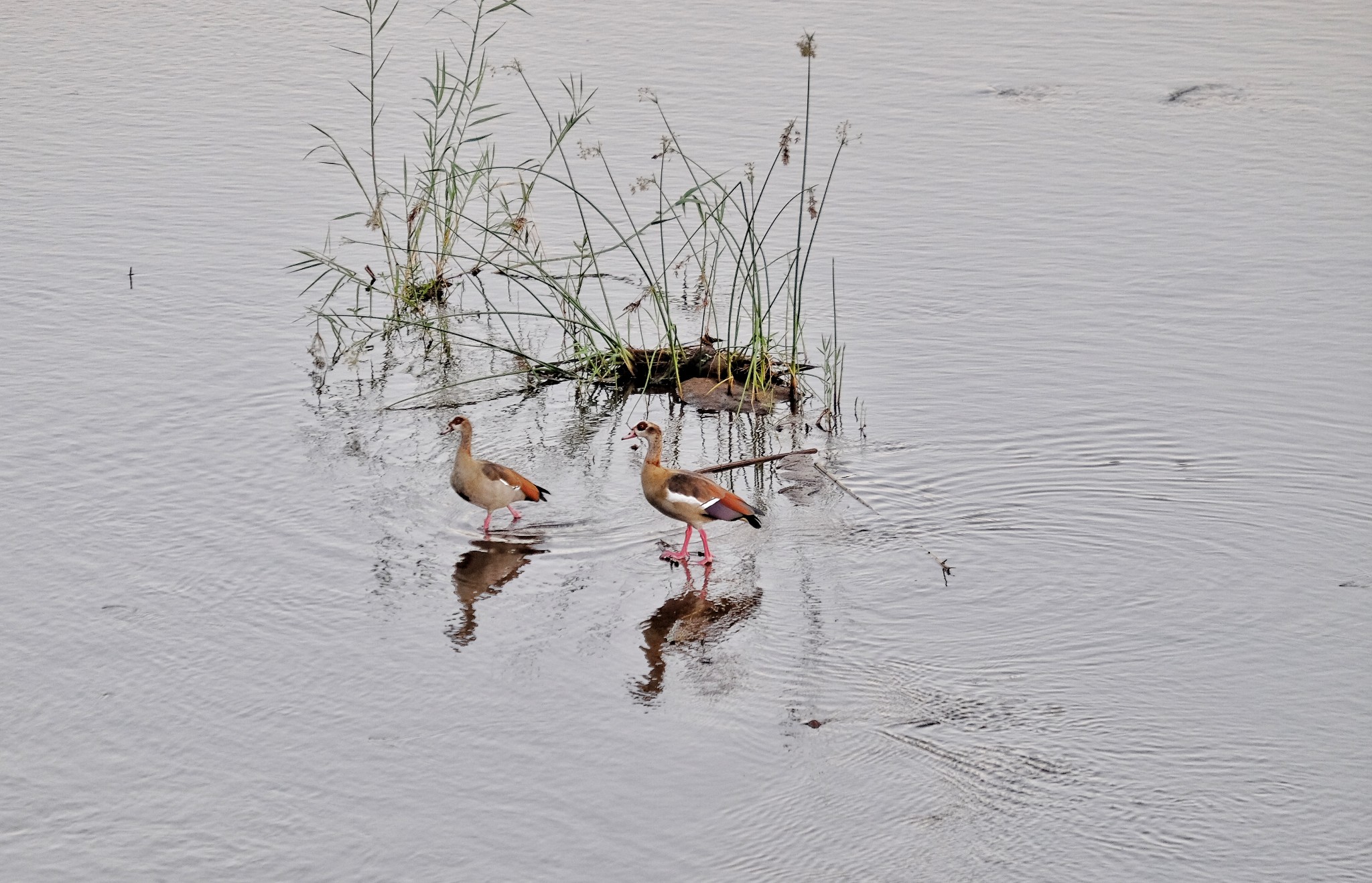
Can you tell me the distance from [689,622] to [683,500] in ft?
2.52

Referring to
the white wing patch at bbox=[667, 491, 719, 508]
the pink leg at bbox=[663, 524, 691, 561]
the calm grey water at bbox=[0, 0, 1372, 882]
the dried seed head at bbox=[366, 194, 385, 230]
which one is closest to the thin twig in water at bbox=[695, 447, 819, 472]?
the calm grey water at bbox=[0, 0, 1372, 882]

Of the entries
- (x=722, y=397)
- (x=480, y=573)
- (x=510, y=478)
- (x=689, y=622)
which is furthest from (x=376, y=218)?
(x=689, y=622)

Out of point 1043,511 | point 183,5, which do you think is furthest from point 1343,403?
point 183,5

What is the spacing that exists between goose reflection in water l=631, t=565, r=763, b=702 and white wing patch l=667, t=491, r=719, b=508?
37cm

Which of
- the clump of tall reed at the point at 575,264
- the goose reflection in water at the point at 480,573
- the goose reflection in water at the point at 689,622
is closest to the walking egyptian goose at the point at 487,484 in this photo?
the goose reflection in water at the point at 480,573

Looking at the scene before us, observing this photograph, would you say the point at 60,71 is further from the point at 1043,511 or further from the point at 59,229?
the point at 1043,511

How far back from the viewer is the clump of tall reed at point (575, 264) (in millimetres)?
10727

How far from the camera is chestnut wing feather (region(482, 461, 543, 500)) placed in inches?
347

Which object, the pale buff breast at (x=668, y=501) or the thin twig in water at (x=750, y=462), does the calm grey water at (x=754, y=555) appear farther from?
the pale buff breast at (x=668, y=501)

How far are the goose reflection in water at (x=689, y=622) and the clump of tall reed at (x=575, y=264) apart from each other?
2334mm

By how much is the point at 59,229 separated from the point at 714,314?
5517 mm

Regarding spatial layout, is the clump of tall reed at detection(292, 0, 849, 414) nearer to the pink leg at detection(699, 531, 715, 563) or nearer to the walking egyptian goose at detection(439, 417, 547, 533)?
the walking egyptian goose at detection(439, 417, 547, 533)

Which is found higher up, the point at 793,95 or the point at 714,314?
the point at 793,95

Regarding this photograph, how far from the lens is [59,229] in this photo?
13.1 metres
